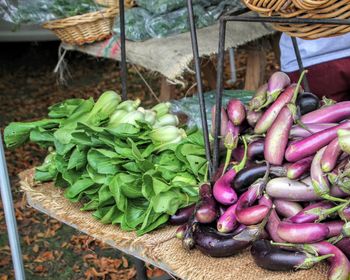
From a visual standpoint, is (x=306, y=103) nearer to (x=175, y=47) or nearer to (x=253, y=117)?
(x=253, y=117)

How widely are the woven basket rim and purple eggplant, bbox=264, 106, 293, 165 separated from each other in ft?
5.84

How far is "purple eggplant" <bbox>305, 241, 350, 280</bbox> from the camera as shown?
3.31 ft

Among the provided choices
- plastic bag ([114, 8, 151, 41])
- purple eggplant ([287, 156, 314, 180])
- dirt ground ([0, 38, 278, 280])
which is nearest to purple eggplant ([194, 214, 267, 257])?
purple eggplant ([287, 156, 314, 180])

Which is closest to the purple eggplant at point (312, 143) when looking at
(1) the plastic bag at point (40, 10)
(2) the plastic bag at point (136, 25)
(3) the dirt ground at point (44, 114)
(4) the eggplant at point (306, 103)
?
(4) the eggplant at point (306, 103)

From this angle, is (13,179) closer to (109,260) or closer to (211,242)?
(109,260)

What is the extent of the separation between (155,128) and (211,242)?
46 centimetres

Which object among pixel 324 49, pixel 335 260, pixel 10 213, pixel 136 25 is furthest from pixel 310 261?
pixel 136 25

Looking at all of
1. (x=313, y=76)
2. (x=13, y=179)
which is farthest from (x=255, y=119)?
(x=13, y=179)

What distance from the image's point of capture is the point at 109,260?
2770 millimetres

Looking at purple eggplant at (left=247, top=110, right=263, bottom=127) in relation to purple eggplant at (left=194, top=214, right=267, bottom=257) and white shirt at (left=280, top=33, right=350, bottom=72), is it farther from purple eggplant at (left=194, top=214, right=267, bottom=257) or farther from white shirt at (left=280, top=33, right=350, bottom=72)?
white shirt at (left=280, top=33, right=350, bottom=72)

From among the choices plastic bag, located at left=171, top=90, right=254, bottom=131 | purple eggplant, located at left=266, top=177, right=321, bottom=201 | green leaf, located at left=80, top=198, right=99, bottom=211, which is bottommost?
plastic bag, located at left=171, top=90, right=254, bottom=131

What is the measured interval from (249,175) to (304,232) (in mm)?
182

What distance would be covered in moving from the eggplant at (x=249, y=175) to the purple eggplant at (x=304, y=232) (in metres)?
0.13

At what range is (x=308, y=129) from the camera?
118 centimetres
